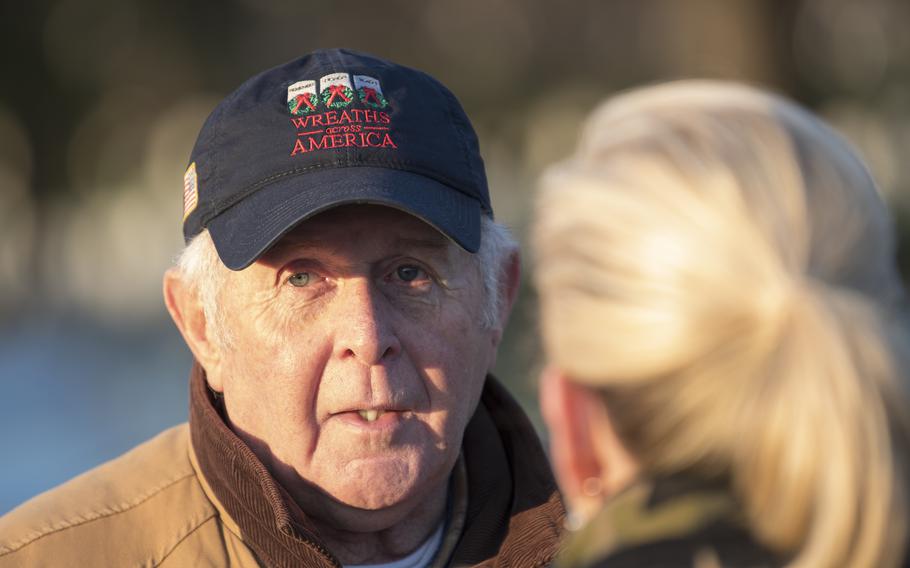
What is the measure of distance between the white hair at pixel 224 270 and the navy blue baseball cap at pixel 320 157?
64 millimetres

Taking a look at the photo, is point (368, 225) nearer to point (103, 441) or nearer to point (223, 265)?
point (223, 265)

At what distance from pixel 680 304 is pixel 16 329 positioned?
1320 centimetres

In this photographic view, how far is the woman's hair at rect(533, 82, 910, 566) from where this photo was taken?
→ 1.66 m

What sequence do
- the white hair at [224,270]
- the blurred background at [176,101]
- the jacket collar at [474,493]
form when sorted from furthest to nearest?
the blurred background at [176,101] < the white hair at [224,270] < the jacket collar at [474,493]

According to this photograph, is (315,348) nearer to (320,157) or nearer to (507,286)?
(320,157)

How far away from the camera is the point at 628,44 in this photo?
73.1ft

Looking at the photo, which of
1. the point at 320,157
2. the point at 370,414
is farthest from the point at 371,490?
Result: the point at 320,157

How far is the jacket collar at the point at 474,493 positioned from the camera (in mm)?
2605

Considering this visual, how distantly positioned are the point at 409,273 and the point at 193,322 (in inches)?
21.2

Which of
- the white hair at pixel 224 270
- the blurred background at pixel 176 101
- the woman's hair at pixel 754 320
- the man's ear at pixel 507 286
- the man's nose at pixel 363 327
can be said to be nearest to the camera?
the woman's hair at pixel 754 320

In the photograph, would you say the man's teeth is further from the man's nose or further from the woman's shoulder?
the woman's shoulder

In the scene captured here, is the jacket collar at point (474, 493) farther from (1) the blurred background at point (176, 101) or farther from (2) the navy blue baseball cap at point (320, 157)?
(1) the blurred background at point (176, 101)

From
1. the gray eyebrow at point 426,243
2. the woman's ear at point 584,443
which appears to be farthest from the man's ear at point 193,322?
the woman's ear at point 584,443

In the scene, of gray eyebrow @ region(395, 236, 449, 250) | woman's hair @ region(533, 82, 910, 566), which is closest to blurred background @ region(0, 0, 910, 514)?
gray eyebrow @ region(395, 236, 449, 250)
